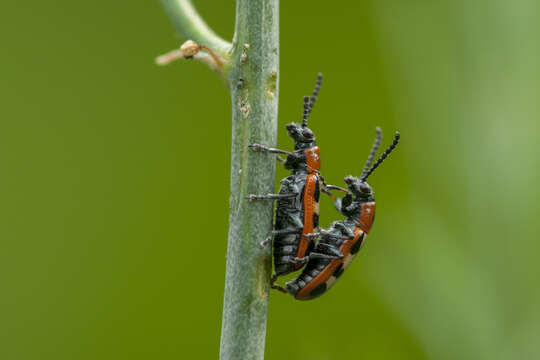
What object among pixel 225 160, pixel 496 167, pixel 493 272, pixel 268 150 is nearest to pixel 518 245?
Answer: pixel 493 272

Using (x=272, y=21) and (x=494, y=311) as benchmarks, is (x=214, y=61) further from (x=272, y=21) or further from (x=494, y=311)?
(x=494, y=311)

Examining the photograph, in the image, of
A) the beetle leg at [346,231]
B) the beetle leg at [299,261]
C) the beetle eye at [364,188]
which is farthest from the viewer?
the beetle eye at [364,188]

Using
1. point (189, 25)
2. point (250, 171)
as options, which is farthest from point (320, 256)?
point (189, 25)

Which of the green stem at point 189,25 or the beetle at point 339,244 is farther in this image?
the beetle at point 339,244

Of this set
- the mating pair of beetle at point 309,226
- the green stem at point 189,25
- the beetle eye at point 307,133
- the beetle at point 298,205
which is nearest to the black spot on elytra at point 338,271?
the mating pair of beetle at point 309,226

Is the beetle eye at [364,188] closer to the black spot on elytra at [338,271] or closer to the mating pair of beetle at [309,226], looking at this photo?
the mating pair of beetle at [309,226]

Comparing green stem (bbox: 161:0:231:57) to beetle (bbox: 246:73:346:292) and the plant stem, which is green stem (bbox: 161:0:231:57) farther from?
beetle (bbox: 246:73:346:292)
